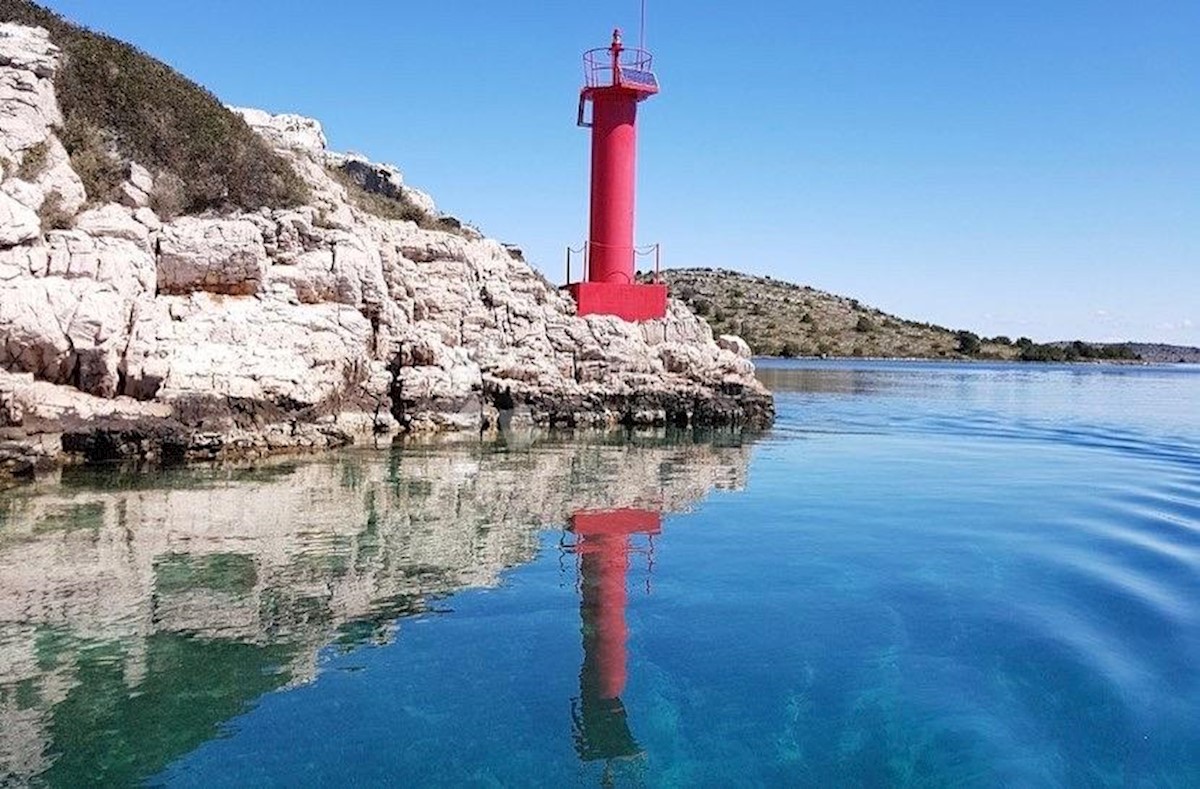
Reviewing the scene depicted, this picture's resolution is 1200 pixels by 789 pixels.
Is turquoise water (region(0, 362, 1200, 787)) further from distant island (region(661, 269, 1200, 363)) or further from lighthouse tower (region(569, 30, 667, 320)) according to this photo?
distant island (region(661, 269, 1200, 363))

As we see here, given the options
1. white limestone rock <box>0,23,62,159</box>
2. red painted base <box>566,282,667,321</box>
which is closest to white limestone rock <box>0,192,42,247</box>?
white limestone rock <box>0,23,62,159</box>

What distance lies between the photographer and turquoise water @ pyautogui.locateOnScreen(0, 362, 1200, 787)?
7.15 metres

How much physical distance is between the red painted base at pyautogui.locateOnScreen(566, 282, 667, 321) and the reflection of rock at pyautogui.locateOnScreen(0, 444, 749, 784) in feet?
33.6

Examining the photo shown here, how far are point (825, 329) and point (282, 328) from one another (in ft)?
302

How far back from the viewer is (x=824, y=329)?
351 feet

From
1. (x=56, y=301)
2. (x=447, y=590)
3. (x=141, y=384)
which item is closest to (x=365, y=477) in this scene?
(x=141, y=384)

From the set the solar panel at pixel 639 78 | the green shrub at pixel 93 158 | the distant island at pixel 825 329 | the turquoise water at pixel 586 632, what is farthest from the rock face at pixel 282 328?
the distant island at pixel 825 329

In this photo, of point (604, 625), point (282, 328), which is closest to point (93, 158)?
point (282, 328)

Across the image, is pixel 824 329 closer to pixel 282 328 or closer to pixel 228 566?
pixel 282 328

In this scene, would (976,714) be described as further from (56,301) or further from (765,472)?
(56,301)

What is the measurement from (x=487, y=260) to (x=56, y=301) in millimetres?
13215

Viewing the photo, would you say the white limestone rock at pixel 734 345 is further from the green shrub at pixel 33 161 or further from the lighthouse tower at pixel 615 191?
the green shrub at pixel 33 161

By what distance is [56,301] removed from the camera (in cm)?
1800

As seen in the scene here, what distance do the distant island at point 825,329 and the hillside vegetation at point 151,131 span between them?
6563cm
